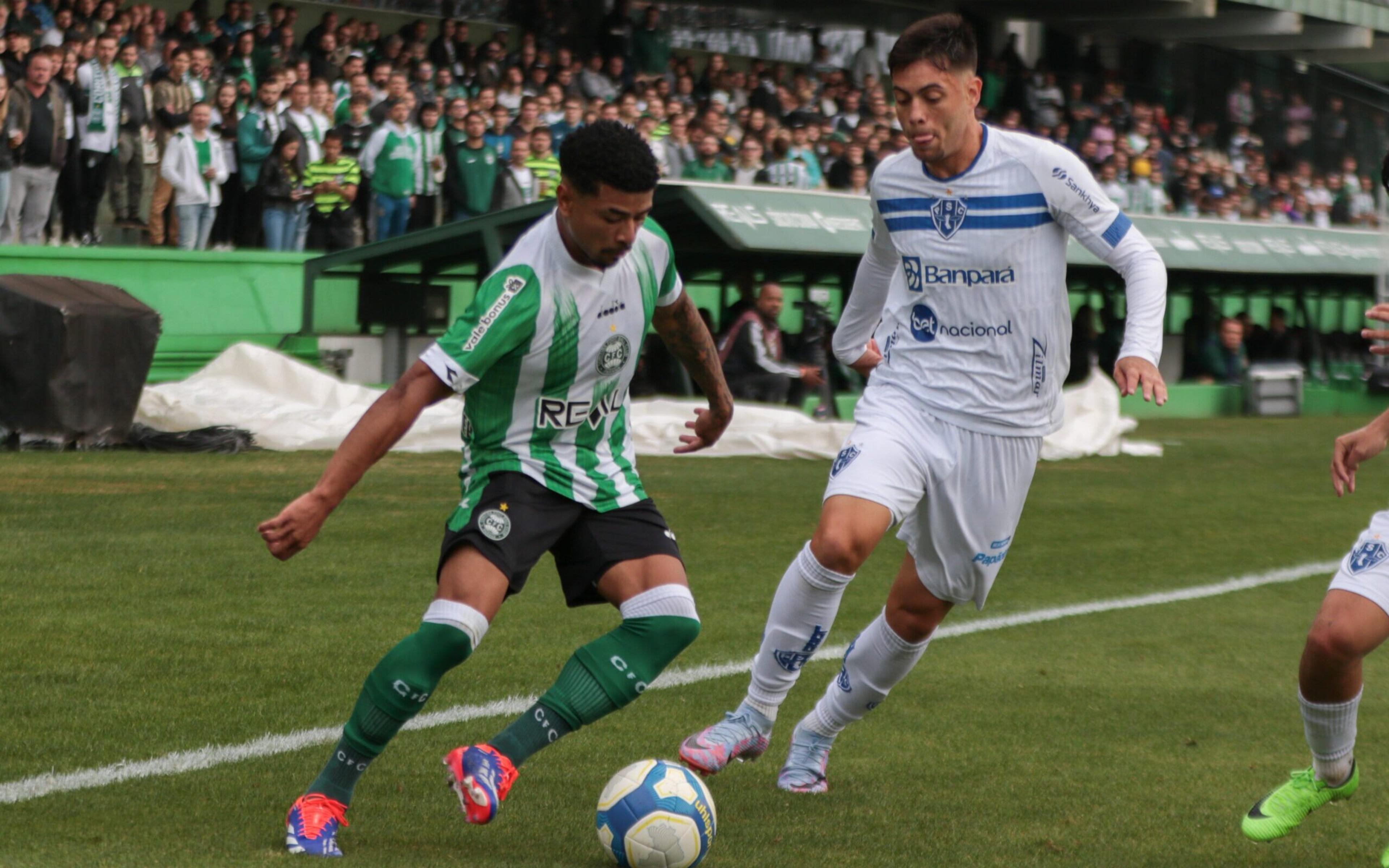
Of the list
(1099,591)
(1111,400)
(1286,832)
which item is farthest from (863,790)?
(1111,400)

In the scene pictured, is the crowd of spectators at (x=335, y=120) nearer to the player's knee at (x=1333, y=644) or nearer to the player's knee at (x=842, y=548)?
the player's knee at (x=842, y=548)

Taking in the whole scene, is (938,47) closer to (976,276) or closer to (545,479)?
(976,276)

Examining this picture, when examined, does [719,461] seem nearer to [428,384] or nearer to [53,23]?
[53,23]

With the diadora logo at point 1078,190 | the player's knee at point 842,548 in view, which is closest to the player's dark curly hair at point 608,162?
the player's knee at point 842,548

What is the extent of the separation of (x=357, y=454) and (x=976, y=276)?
1.98m

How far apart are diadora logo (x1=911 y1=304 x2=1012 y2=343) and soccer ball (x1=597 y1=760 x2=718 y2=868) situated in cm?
159

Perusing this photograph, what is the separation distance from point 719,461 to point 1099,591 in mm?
6090

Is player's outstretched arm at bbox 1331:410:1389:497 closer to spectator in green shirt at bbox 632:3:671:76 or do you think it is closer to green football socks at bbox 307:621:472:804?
green football socks at bbox 307:621:472:804

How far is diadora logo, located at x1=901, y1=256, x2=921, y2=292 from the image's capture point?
5.08 meters

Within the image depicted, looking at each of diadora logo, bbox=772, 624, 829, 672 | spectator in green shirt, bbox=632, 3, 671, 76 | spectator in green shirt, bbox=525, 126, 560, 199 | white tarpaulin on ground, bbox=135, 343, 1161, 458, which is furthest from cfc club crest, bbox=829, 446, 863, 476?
spectator in green shirt, bbox=632, 3, 671, 76

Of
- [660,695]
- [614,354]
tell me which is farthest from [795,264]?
[614,354]

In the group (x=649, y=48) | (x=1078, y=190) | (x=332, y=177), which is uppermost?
(x=1078, y=190)

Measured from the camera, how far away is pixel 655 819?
13.2 feet

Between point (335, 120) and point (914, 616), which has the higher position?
point (335, 120)
